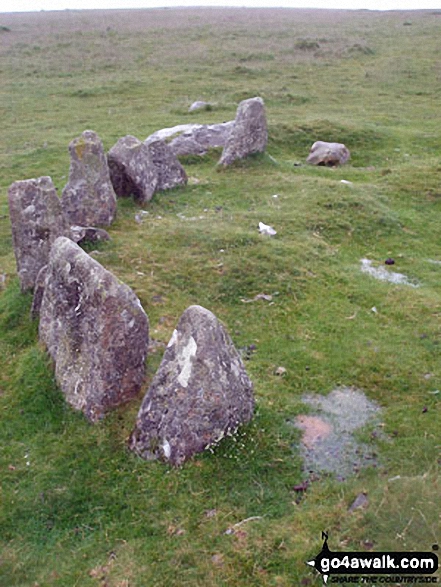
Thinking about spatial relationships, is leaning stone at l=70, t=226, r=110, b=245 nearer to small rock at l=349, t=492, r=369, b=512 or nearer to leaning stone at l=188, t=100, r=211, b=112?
small rock at l=349, t=492, r=369, b=512

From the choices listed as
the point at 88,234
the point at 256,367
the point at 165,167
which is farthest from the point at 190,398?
the point at 165,167

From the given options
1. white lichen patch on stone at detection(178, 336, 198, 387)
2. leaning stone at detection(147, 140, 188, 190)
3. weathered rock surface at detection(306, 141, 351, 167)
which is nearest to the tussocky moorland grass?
leaning stone at detection(147, 140, 188, 190)

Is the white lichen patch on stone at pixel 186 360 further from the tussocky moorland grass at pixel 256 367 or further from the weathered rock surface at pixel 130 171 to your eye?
the weathered rock surface at pixel 130 171

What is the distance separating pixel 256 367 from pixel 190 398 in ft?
7.72

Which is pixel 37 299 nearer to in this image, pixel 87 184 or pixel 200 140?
pixel 87 184

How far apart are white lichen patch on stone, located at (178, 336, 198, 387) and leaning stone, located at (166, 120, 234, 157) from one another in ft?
43.4

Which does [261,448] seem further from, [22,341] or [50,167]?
[50,167]

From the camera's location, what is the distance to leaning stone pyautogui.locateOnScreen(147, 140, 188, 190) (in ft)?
53.7

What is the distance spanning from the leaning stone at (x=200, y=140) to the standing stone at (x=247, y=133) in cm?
130

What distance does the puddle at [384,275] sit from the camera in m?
12.1

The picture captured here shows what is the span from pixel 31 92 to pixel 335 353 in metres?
30.0

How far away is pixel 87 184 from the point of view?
13719 millimetres

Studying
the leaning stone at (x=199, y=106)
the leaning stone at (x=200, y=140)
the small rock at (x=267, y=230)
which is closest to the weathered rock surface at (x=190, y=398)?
the small rock at (x=267, y=230)

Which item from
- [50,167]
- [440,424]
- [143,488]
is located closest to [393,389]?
[440,424]
